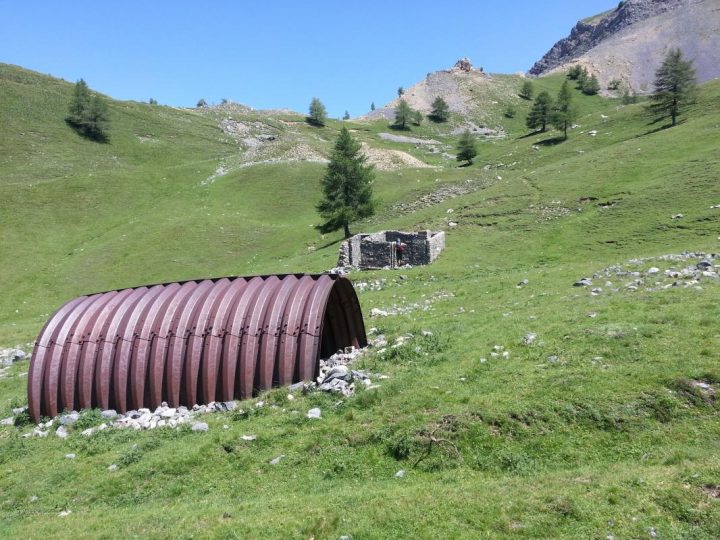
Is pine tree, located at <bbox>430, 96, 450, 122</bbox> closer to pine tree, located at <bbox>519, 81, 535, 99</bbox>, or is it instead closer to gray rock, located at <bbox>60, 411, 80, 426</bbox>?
pine tree, located at <bbox>519, 81, 535, 99</bbox>

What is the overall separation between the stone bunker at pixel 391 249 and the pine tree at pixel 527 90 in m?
160

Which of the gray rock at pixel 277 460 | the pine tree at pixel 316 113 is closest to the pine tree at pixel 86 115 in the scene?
the pine tree at pixel 316 113

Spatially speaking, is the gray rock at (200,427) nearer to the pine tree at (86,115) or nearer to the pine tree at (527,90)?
the pine tree at (86,115)

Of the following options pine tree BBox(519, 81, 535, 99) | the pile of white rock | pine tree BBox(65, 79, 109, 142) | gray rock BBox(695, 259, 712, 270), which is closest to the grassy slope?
the pile of white rock

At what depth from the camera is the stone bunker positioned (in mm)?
37031

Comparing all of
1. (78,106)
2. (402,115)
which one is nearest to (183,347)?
(78,106)

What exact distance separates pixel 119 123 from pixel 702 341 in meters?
126

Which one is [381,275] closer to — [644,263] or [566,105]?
[644,263]

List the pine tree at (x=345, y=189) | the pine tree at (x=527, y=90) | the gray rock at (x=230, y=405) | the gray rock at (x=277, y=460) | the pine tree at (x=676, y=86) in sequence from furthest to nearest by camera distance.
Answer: the pine tree at (x=527, y=90) < the pine tree at (x=676, y=86) < the pine tree at (x=345, y=189) < the gray rock at (x=230, y=405) < the gray rock at (x=277, y=460)

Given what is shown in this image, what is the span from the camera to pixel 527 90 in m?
175

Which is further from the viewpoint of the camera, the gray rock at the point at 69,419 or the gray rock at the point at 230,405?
the gray rock at the point at 69,419

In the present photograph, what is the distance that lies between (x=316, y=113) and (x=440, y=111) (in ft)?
141

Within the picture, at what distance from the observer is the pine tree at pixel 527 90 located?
175625 mm

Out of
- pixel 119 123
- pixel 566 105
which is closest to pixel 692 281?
pixel 566 105
